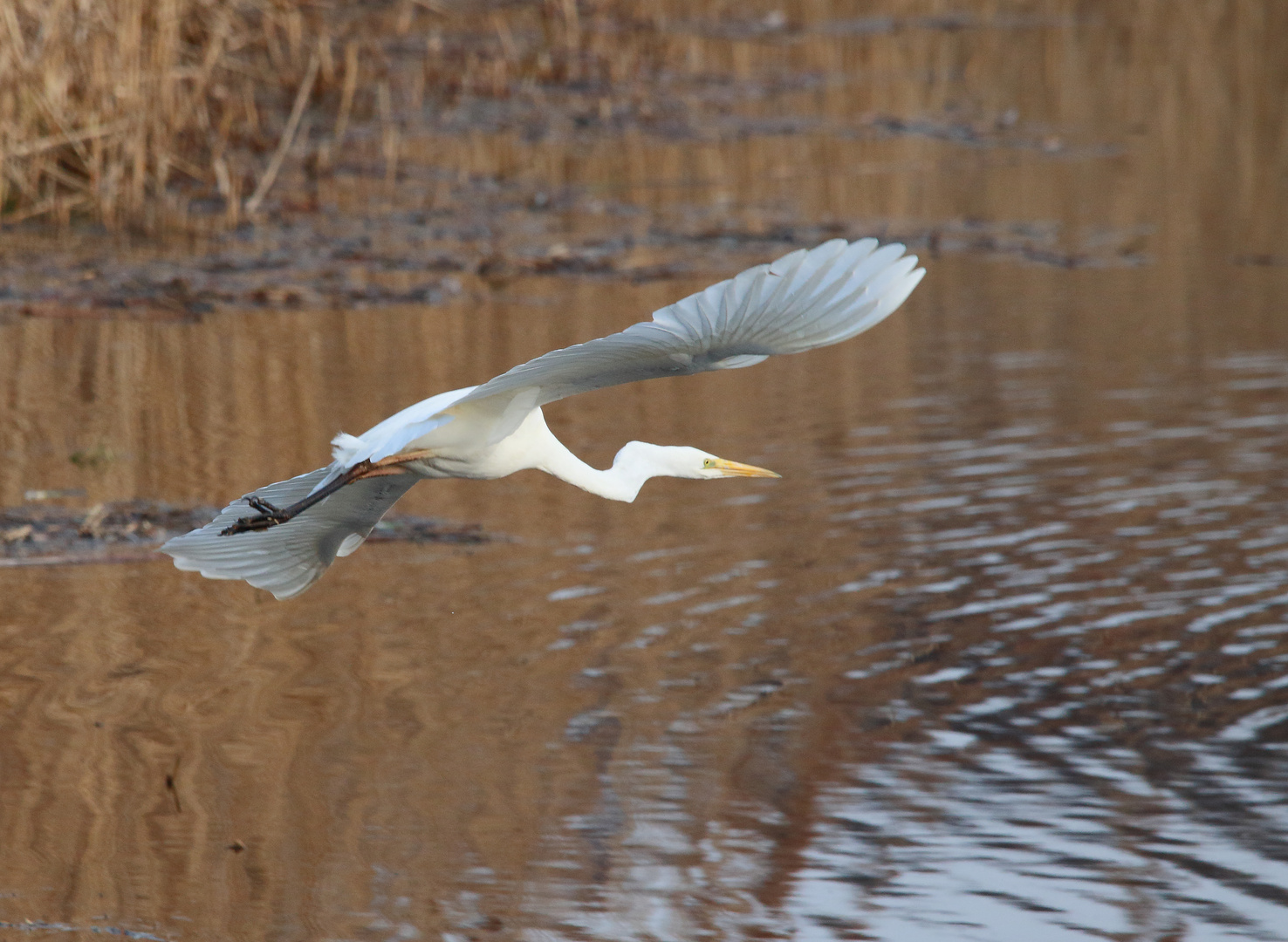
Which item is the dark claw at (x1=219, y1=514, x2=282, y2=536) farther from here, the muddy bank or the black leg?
the muddy bank

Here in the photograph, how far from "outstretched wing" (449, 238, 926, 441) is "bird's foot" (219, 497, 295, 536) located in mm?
917

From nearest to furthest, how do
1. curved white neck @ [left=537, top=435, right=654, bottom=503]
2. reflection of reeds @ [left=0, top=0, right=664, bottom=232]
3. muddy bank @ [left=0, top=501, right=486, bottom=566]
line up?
curved white neck @ [left=537, top=435, right=654, bottom=503]
muddy bank @ [left=0, top=501, right=486, bottom=566]
reflection of reeds @ [left=0, top=0, right=664, bottom=232]

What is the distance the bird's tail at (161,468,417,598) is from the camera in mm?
4508

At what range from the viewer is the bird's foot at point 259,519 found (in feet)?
14.3

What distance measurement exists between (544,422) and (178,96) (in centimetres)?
→ 752

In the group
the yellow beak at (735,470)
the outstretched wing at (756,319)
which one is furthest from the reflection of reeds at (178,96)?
the outstretched wing at (756,319)

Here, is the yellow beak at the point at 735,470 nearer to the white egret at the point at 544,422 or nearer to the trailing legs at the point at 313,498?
the white egret at the point at 544,422

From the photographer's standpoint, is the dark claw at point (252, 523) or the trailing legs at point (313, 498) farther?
the dark claw at point (252, 523)

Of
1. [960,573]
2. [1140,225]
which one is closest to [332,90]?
[1140,225]

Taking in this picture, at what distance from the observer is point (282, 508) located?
451 centimetres

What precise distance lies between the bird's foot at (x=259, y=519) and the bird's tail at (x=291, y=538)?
0.05 metres

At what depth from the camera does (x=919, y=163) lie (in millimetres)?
14078

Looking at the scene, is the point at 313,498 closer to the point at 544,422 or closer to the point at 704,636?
the point at 544,422

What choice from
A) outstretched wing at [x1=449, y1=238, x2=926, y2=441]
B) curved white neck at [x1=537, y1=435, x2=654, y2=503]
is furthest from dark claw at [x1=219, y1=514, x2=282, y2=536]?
outstretched wing at [x1=449, y1=238, x2=926, y2=441]
